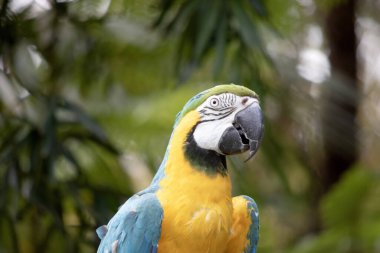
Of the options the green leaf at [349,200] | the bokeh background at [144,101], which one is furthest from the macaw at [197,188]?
the green leaf at [349,200]

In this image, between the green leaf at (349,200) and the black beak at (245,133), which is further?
the green leaf at (349,200)

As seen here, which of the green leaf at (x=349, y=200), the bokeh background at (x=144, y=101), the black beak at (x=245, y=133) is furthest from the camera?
the green leaf at (x=349, y=200)

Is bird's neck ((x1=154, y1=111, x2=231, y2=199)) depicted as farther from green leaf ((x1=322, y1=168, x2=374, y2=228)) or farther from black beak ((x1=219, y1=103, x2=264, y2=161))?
green leaf ((x1=322, y1=168, x2=374, y2=228))

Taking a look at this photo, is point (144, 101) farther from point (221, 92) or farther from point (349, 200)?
point (221, 92)

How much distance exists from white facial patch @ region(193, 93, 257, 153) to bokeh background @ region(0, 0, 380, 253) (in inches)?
35.3

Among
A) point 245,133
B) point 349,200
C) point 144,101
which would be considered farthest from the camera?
point 144,101

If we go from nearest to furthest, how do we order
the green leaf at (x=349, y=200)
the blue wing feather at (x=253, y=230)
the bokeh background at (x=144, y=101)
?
the blue wing feather at (x=253, y=230) < the bokeh background at (x=144, y=101) < the green leaf at (x=349, y=200)

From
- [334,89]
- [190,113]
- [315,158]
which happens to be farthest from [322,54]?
[190,113]

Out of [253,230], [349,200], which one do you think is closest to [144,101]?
[349,200]

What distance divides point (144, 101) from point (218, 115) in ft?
5.47

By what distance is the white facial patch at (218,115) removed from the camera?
5.88 feet

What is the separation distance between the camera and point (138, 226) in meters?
1.79

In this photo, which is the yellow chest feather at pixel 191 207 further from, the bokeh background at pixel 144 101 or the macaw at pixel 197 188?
the bokeh background at pixel 144 101

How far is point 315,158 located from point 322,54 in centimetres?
59
